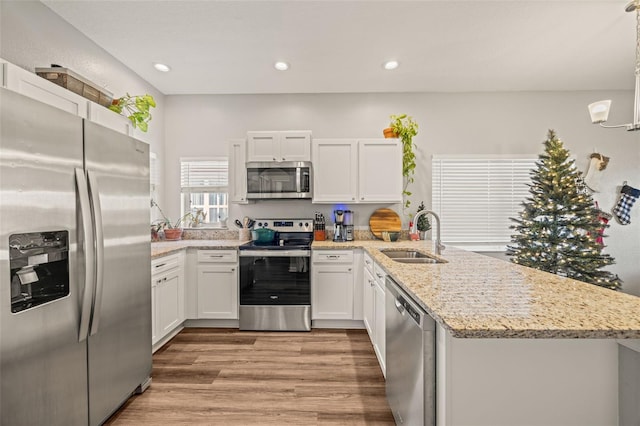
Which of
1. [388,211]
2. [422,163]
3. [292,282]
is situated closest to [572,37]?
[422,163]

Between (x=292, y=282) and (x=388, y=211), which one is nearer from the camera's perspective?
(x=292, y=282)

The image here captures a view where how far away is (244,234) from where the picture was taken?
3.91 metres

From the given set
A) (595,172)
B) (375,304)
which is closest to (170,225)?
(375,304)

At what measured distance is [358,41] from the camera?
2820 millimetres

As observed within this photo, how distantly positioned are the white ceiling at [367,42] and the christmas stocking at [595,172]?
0.87 m

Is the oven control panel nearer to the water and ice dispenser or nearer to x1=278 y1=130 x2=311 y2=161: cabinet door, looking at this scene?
x1=278 y1=130 x2=311 y2=161: cabinet door

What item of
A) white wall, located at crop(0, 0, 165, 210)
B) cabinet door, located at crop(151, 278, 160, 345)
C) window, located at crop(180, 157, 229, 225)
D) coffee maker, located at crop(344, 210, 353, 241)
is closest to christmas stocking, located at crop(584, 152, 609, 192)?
coffee maker, located at crop(344, 210, 353, 241)

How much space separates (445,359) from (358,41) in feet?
8.68

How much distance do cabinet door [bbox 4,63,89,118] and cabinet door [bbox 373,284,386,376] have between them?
2.30m

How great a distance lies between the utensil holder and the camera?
3891 mm

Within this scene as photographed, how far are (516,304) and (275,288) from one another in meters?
2.54

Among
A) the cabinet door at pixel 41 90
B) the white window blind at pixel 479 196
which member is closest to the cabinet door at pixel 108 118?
the cabinet door at pixel 41 90

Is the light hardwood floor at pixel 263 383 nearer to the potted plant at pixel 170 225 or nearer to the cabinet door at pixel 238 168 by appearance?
the potted plant at pixel 170 225

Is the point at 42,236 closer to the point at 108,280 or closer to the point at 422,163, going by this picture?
the point at 108,280
